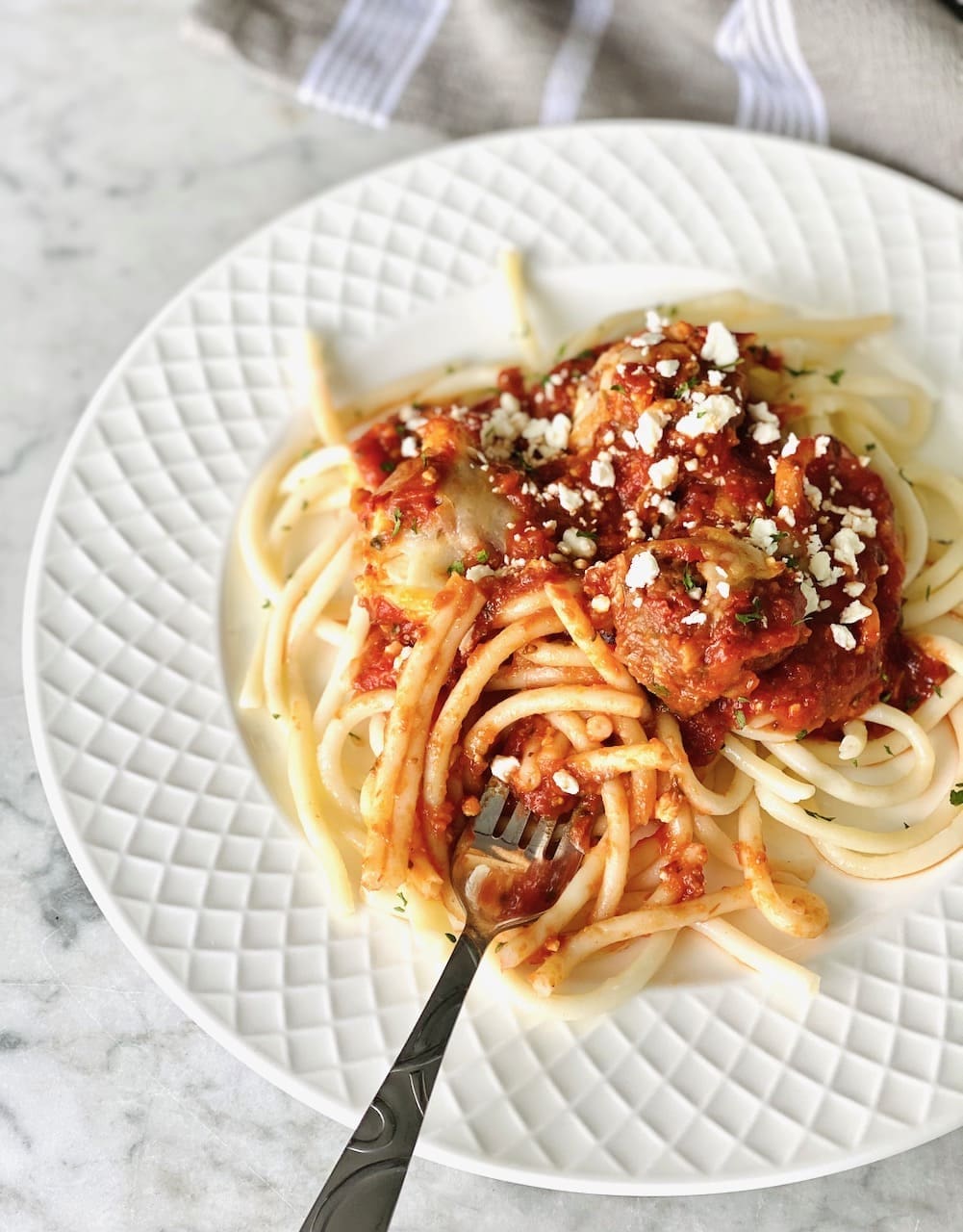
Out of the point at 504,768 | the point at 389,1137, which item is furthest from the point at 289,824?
the point at 389,1137

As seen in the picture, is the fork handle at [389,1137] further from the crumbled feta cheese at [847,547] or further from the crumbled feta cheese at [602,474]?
the crumbled feta cheese at [847,547]

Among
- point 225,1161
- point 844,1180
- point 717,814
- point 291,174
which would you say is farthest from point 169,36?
point 844,1180

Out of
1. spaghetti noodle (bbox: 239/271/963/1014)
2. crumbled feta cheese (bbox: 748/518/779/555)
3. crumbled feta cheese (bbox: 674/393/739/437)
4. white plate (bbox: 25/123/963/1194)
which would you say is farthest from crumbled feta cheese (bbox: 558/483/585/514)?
white plate (bbox: 25/123/963/1194)

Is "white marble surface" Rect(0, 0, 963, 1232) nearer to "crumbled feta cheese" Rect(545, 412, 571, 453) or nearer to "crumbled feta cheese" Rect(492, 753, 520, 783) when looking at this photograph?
"crumbled feta cheese" Rect(492, 753, 520, 783)

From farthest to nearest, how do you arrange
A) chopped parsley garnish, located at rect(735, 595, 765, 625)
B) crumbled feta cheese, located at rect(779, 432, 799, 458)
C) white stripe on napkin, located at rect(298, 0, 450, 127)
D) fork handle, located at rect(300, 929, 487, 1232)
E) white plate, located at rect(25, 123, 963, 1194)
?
white stripe on napkin, located at rect(298, 0, 450, 127)
crumbled feta cheese, located at rect(779, 432, 799, 458)
chopped parsley garnish, located at rect(735, 595, 765, 625)
white plate, located at rect(25, 123, 963, 1194)
fork handle, located at rect(300, 929, 487, 1232)

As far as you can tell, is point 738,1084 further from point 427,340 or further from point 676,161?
point 676,161
